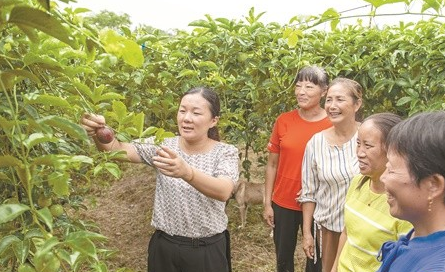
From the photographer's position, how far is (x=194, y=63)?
2822 mm

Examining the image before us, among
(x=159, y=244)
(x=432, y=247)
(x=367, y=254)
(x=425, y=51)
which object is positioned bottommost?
(x=159, y=244)

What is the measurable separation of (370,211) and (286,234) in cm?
119

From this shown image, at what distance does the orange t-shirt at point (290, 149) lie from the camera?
8.91ft

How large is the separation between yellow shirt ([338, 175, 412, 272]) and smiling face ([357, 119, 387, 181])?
0.28 ft

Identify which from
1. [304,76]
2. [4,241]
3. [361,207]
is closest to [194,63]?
[304,76]

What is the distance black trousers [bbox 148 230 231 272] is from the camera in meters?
2.04

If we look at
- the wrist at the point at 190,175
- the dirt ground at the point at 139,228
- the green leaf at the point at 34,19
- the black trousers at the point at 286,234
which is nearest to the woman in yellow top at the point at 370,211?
the wrist at the point at 190,175

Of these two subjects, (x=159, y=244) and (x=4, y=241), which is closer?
(x=4, y=241)

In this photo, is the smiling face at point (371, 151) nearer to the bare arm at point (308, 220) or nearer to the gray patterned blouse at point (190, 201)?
the gray patterned blouse at point (190, 201)

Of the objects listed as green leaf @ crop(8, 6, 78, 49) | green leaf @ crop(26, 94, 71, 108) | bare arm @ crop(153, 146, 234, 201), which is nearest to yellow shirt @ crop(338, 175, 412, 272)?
bare arm @ crop(153, 146, 234, 201)

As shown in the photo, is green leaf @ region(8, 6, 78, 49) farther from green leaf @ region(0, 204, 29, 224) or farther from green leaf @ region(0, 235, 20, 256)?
green leaf @ region(0, 235, 20, 256)

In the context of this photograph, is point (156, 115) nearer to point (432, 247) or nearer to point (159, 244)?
point (159, 244)

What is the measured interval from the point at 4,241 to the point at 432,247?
0.89 meters

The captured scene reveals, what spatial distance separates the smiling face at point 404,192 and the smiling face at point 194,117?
98 cm
